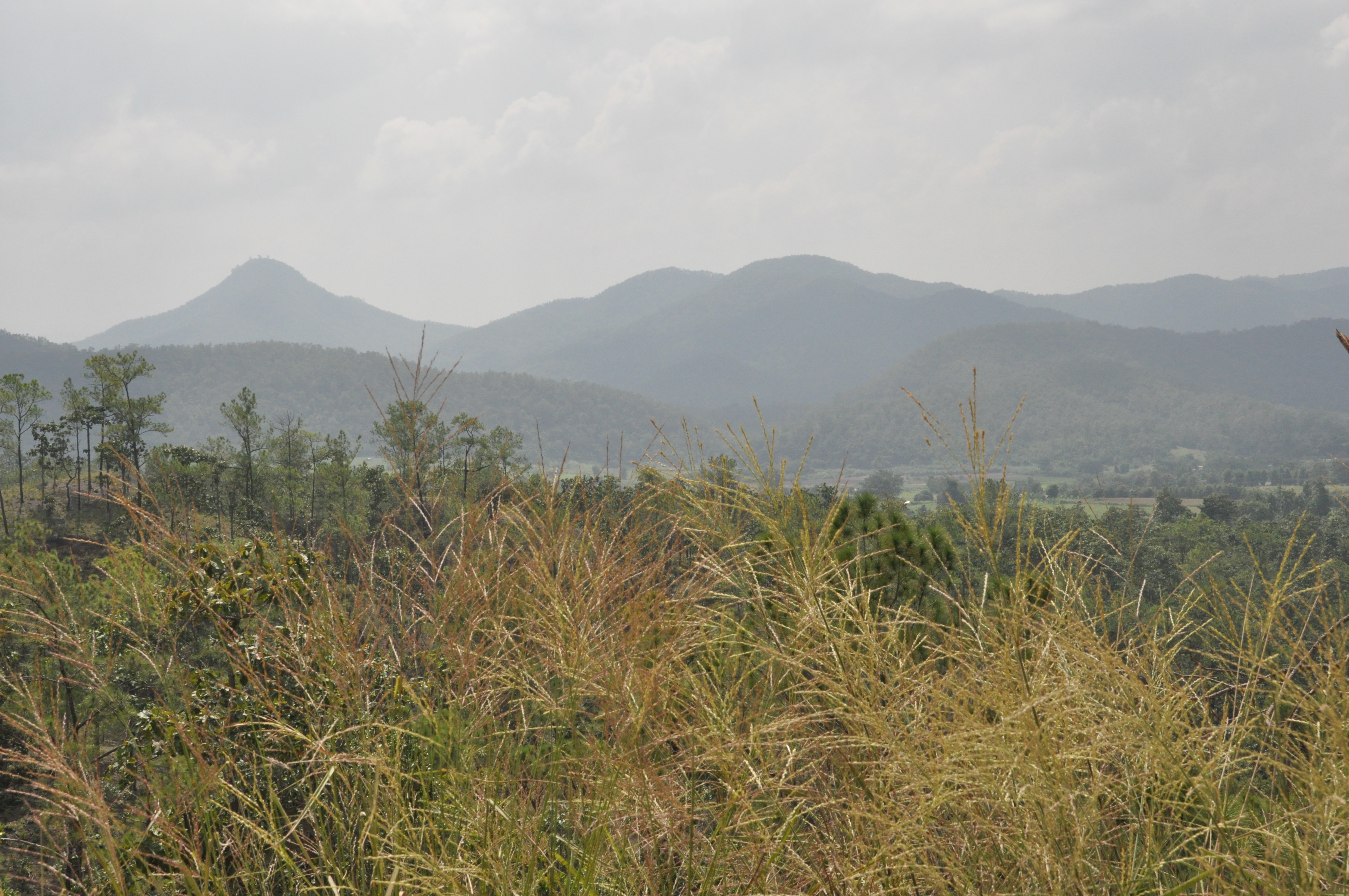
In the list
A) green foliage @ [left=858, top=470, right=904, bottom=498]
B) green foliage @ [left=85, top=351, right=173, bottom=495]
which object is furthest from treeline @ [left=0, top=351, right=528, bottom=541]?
green foliage @ [left=858, top=470, right=904, bottom=498]

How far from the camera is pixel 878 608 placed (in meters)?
2.15

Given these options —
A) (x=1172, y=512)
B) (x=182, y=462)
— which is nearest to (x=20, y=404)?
(x=182, y=462)

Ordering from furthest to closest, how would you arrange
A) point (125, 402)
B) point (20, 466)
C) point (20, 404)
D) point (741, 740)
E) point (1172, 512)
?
point (1172, 512)
point (20, 404)
point (20, 466)
point (125, 402)
point (741, 740)

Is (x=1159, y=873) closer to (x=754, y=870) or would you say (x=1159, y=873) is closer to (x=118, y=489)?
(x=754, y=870)

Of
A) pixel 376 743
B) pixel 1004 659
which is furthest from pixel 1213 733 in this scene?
pixel 376 743

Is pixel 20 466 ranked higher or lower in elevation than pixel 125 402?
lower

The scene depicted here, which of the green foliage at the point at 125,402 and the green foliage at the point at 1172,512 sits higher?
the green foliage at the point at 125,402

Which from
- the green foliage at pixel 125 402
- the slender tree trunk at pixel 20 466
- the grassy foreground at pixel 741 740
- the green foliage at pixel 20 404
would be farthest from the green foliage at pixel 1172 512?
the green foliage at pixel 20 404

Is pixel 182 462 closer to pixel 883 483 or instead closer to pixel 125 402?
pixel 125 402

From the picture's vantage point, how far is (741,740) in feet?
5.64

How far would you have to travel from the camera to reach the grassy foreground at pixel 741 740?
61.9 inches

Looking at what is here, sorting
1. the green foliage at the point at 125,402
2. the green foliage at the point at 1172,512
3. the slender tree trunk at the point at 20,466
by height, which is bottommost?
the green foliage at the point at 1172,512

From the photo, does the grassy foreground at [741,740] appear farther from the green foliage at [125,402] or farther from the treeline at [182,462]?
the green foliage at [125,402]

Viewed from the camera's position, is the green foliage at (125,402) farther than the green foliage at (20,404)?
No
